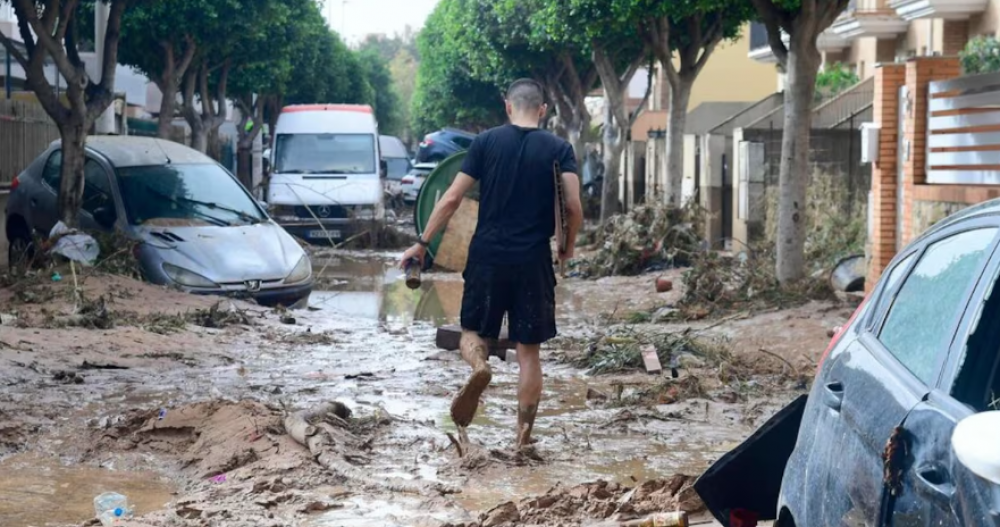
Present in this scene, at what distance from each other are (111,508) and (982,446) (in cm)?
438

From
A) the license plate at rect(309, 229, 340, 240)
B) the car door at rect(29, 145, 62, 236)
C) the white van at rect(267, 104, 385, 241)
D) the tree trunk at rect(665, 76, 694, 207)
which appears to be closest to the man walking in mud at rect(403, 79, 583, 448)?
the car door at rect(29, 145, 62, 236)

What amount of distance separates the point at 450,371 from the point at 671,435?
9.61ft

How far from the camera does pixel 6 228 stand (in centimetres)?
1620

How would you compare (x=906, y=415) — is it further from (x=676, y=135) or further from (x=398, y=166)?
(x=398, y=166)

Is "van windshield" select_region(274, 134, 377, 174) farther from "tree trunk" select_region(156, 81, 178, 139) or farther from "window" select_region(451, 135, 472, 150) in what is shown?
"window" select_region(451, 135, 472, 150)

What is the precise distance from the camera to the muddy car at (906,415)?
9.16 feet

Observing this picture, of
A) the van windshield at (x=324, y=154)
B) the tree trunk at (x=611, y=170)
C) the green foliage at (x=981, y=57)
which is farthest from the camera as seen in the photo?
the tree trunk at (x=611, y=170)

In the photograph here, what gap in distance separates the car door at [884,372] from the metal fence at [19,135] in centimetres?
1598

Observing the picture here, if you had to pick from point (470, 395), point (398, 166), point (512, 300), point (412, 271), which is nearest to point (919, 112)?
point (512, 300)

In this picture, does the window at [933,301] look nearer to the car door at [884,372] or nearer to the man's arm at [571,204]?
the car door at [884,372]

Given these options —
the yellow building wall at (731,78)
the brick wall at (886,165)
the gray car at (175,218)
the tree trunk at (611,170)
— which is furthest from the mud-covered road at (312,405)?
the yellow building wall at (731,78)

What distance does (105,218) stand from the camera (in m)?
14.9

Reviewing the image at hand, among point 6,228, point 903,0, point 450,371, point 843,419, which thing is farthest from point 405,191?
point 843,419

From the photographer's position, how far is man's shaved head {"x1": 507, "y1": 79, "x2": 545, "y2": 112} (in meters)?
7.30
